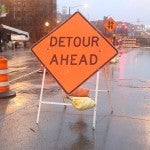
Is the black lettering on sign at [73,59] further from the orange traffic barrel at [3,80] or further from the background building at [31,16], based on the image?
the background building at [31,16]

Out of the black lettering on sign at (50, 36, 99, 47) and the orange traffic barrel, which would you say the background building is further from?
the black lettering on sign at (50, 36, 99, 47)

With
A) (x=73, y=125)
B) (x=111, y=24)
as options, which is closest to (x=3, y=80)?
(x=73, y=125)

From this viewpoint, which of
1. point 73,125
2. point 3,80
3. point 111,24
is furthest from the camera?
point 111,24

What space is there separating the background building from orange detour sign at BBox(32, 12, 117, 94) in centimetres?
6804

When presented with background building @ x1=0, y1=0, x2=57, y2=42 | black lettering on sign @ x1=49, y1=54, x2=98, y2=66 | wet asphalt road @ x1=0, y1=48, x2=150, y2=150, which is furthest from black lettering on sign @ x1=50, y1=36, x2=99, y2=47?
background building @ x1=0, y1=0, x2=57, y2=42

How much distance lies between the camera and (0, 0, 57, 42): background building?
79062mm

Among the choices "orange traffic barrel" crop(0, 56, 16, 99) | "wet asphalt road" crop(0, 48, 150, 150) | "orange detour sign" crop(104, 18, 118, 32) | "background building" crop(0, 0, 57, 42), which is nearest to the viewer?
"wet asphalt road" crop(0, 48, 150, 150)

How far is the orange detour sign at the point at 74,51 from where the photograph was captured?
322 inches

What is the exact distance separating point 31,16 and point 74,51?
7738cm

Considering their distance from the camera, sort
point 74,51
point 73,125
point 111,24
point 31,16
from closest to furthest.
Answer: point 73,125, point 74,51, point 111,24, point 31,16

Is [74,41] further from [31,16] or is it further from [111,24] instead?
[31,16]

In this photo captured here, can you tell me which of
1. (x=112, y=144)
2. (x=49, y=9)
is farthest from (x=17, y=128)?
(x=49, y=9)

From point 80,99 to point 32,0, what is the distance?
77.8 metres

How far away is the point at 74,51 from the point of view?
327 inches
